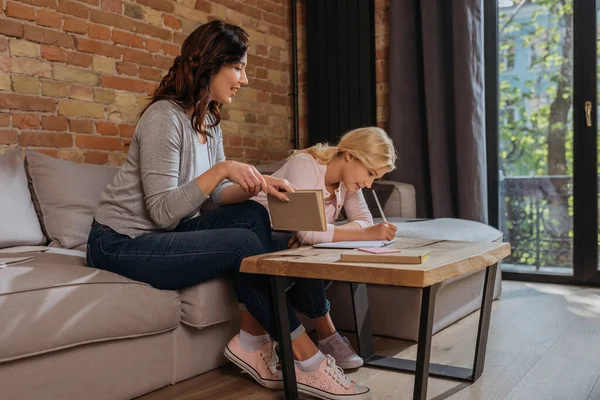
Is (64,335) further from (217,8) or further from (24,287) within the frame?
(217,8)

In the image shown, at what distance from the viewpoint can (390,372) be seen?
196cm

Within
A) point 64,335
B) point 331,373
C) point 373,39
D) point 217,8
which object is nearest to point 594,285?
point 373,39

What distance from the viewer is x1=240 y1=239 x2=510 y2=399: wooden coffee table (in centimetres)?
141

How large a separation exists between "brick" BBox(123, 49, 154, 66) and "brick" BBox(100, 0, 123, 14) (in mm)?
184

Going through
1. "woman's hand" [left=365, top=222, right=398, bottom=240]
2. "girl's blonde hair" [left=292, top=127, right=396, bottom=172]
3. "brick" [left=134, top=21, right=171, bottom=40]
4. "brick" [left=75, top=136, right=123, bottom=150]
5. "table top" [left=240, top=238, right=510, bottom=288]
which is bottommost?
"table top" [left=240, top=238, right=510, bottom=288]

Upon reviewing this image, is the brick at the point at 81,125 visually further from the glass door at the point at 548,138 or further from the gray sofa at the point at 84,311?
the glass door at the point at 548,138

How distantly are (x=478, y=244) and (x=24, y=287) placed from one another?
1.23 meters

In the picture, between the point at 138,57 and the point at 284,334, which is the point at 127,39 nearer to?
the point at 138,57

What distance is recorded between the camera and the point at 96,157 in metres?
2.82

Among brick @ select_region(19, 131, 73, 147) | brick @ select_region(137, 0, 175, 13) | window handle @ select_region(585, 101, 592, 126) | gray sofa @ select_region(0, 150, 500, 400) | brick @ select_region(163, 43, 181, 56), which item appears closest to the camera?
gray sofa @ select_region(0, 150, 500, 400)

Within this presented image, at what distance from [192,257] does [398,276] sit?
2.00ft

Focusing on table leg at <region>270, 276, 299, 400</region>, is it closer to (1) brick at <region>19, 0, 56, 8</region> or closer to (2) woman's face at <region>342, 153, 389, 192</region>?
(2) woman's face at <region>342, 153, 389, 192</region>

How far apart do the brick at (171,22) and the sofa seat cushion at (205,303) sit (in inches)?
70.7

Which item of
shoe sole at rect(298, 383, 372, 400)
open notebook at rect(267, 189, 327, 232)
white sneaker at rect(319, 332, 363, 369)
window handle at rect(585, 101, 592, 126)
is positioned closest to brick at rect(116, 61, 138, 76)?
open notebook at rect(267, 189, 327, 232)
